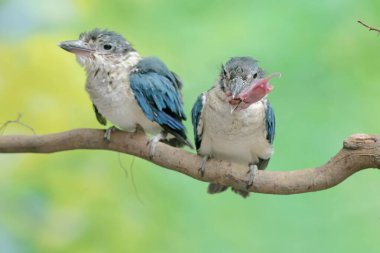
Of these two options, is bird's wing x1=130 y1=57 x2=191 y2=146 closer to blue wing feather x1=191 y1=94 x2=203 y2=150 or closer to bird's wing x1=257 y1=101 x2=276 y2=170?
blue wing feather x1=191 y1=94 x2=203 y2=150

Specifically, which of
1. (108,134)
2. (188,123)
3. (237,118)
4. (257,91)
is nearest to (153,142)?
(108,134)

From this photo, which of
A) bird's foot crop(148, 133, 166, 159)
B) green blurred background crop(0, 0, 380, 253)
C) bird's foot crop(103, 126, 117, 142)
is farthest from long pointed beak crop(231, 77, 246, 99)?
green blurred background crop(0, 0, 380, 253)

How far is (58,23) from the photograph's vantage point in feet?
7.92

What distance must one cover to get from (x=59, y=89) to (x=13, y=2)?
0.36 metres

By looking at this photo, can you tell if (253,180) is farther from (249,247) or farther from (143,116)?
(249,247)

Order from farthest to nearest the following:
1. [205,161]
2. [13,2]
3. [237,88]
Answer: [13,2] < [205,161] < [237,88]

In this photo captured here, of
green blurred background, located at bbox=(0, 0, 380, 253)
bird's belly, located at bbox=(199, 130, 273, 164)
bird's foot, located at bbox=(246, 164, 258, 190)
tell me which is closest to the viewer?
bird's foot, located at bbox=(246, 164, 258, 190)

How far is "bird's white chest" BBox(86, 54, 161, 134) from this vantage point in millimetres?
1830

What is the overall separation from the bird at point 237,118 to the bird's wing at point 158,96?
0.28 feet

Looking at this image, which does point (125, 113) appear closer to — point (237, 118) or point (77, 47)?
point (77, 47)

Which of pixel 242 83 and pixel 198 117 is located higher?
pixel 242 83

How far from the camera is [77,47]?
182cm

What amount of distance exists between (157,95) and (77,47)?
0.83 ft

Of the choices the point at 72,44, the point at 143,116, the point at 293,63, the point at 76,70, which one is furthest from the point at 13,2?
the point at 293,63
